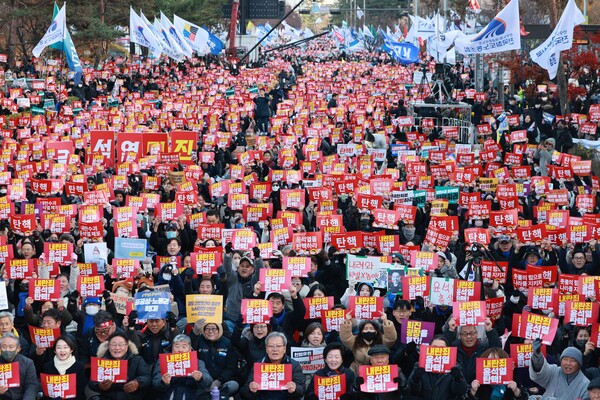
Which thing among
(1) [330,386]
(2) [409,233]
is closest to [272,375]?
(1) [330,386]

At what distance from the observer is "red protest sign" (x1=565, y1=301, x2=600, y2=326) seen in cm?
967

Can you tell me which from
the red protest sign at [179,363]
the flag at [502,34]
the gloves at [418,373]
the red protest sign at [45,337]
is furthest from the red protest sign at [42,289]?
the flag at [502,34]

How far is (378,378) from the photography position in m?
8.48

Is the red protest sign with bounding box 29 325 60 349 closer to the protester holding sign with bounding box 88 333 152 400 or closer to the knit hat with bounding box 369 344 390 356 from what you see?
the protester holding sign with bounding box 88 333 152 400

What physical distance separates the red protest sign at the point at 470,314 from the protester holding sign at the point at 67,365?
298cm

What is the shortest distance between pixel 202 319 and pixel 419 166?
9765mm

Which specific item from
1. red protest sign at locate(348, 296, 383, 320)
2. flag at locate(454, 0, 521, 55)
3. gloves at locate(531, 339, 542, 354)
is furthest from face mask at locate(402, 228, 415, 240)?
flag at locate(454, 0, 521, 55)

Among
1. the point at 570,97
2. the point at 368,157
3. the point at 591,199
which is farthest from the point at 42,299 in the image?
the point at 570,97

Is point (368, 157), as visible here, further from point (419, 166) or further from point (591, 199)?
point (591, 199)

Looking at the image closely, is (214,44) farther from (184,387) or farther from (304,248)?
(184,387)

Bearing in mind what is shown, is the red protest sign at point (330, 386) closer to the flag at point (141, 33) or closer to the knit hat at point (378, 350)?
the knit hat at point (378, 350)

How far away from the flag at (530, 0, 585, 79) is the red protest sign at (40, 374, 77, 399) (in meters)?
15.7

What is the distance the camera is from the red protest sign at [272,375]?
8.59 m

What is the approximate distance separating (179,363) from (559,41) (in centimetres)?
1592
